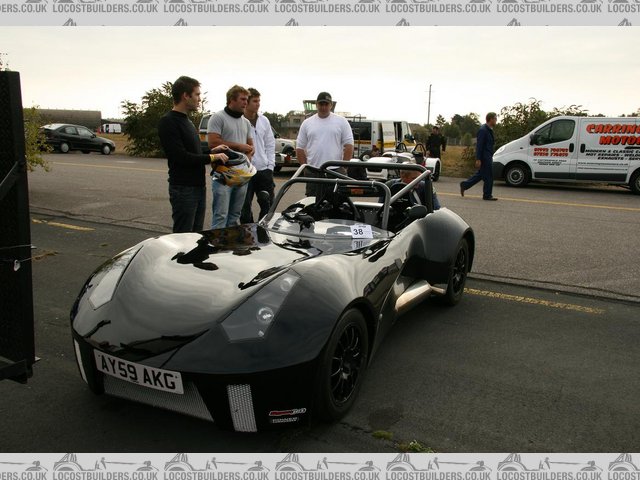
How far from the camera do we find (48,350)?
384 cm

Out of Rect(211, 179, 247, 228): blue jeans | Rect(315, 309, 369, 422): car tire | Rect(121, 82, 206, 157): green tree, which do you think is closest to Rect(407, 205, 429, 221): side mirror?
Rect(315, 309, 369, 422): car tire

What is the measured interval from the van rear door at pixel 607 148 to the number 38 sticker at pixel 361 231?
1246cm

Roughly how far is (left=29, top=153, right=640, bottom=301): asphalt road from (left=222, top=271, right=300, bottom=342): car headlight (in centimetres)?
365

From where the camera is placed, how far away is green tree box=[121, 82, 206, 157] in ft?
84.2

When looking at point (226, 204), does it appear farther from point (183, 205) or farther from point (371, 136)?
point (371, 136)

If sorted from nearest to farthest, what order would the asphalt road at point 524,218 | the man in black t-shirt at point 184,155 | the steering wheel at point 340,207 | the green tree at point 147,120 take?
the steering wheel at point 340,207 < the man in black t-shirt at point 184,155 < the asphalt road at point 524,218 < the green tree at point 147,120

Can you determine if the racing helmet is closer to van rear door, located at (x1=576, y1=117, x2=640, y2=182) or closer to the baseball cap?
the baseball cap

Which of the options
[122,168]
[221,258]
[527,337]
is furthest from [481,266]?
[122,168]

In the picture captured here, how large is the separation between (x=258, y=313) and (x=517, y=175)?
14106 millimetres

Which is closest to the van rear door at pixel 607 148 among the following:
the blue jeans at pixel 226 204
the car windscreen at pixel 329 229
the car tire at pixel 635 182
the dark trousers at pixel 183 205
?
the car tire at pixel 635 182

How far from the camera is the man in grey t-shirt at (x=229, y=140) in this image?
6.12 m

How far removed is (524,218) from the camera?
387 inches

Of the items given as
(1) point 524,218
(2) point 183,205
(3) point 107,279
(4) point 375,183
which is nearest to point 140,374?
(3) point 107,279

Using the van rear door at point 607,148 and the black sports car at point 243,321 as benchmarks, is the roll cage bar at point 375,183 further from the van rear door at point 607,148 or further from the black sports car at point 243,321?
the van rear door at point 607,148
